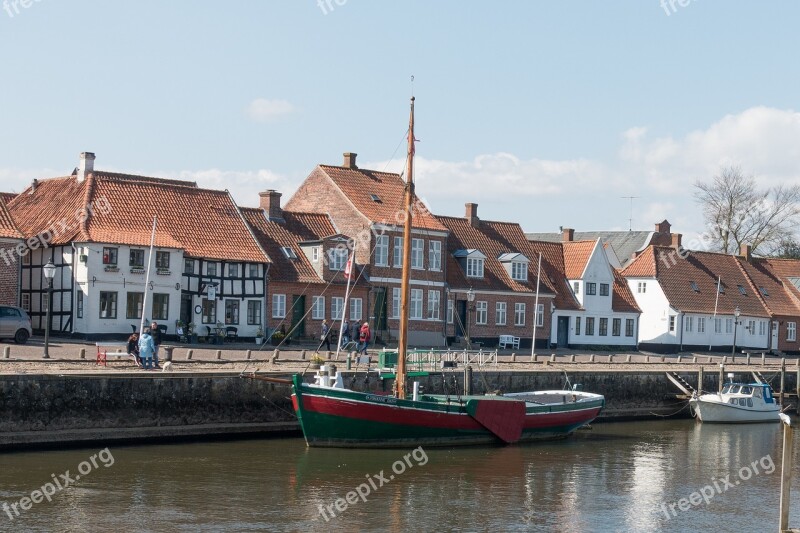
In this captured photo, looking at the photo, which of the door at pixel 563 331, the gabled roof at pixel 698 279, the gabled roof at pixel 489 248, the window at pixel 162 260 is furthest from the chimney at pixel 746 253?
the window at pixel 162 260

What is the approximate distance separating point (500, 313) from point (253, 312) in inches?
623

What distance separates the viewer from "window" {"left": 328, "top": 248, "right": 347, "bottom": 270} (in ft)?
187

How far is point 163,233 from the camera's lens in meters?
51.9

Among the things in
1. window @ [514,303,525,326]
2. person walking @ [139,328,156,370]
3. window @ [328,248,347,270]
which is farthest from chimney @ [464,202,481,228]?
person walking @ [139,328,156,370]

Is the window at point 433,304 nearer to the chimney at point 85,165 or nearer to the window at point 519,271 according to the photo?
the window at point 519,271

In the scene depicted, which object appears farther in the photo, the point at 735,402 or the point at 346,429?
the point at 735,402

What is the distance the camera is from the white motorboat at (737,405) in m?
46.4

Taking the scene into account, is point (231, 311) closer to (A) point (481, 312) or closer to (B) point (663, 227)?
(A) point (481, 312)

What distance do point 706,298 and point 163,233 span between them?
1516 inches

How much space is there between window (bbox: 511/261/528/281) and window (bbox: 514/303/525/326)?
1.69 metres

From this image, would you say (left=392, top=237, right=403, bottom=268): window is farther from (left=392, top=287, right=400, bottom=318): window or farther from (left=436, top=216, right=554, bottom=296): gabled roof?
(left=436, top=216, right=554, bottom=296): gabled roof

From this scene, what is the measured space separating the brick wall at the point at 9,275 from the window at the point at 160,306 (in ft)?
18.8

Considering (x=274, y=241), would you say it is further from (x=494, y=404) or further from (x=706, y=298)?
(x=706, y=298)

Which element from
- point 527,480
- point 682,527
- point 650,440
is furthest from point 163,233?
point 682,527
